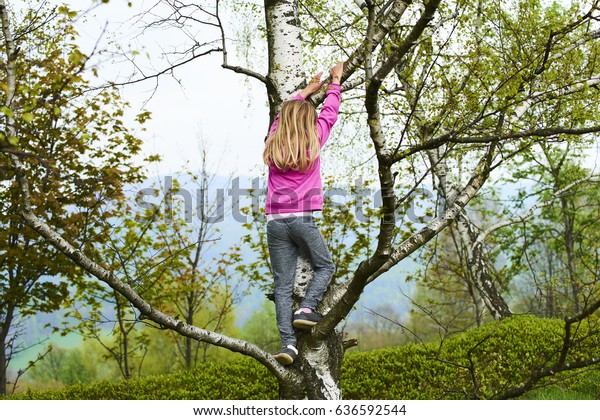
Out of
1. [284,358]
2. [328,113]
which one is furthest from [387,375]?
[328,113]

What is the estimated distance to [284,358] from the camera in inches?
159

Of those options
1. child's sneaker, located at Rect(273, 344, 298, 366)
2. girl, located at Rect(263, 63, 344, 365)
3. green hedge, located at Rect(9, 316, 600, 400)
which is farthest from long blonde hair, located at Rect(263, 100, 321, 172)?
green hedge, located at Rect(9, 316, 600, 400)

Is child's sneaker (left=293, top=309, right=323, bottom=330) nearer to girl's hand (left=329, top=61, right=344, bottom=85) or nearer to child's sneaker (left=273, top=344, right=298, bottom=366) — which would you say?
child's sneaker (left=273, top=344, right=298, bottom=366)

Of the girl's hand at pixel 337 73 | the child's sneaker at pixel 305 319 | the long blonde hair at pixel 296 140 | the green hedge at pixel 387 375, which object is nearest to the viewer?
the long blonde hair at pixel 296 140

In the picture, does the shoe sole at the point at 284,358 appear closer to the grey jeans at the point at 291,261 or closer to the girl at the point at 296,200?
the girl at the point at 296,200

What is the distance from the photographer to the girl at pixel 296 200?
398 cm

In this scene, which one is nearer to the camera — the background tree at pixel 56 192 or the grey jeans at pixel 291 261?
the grey jeans at pixel 291 261

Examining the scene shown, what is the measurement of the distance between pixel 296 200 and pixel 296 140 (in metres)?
0.42

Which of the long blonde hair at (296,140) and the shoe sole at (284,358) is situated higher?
the long blonde hair at (296,140)

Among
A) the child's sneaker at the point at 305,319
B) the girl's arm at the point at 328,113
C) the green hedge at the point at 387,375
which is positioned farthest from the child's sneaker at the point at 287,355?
the green hedge at the point at 387,375

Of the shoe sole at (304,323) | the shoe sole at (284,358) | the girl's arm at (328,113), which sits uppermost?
the girl's arm at (328,113)

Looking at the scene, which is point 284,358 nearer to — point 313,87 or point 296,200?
point 296,200

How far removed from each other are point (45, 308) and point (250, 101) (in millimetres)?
4282
